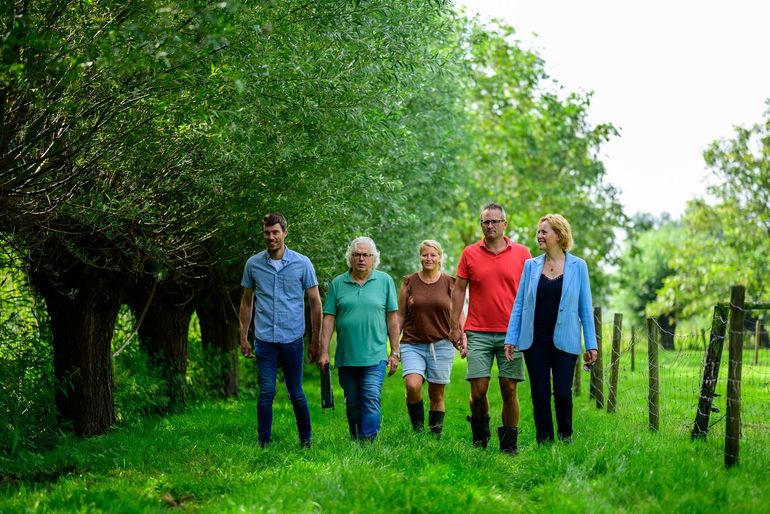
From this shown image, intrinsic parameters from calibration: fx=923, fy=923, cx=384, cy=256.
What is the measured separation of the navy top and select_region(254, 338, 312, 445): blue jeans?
2239 mm

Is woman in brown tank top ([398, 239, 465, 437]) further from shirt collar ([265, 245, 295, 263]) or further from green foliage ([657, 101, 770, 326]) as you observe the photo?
green foliage ([657, 101, 770, 326])

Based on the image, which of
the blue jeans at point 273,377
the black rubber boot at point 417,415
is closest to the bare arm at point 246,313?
the blue jeans at point 273,377

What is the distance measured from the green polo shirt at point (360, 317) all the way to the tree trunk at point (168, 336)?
265 inches

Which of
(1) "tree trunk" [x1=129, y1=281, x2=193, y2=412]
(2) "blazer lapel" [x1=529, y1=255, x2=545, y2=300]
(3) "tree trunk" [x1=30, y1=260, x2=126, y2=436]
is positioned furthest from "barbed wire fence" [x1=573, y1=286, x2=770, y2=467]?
(3) "tree trunk" [x1=30, y1=260, x2=126, y2=436]

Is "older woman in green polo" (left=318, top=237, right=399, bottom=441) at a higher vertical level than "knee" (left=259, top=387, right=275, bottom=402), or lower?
higher

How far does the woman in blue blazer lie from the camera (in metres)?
8.05

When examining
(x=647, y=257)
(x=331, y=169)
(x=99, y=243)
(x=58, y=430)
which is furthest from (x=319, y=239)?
(x=647, y=257)

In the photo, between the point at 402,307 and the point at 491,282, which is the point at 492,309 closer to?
the point at 491,282

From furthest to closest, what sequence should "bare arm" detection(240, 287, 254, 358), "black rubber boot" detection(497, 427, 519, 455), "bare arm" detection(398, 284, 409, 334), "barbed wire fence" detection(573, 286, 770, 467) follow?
"bare arm" detection(398, 284, 409, 334), "bare arm" detection(240, 287, 254, 358), "black rubber boot" detection(497, 427, 519, 455), "barbed wire fence" detection(573, 286, 770, 467)

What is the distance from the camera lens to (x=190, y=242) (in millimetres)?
11766

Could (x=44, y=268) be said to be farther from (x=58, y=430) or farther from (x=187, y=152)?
(x=187, y=152)

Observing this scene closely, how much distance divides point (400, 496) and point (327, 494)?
51cm

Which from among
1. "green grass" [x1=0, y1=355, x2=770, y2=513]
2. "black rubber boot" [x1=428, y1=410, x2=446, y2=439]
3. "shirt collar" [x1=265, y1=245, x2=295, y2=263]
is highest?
"shirt collar" [x1=265, y1=245, x2=295, y2=263]

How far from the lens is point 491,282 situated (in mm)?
8703
